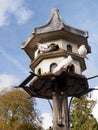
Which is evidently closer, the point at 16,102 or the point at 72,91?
the point at 72,91

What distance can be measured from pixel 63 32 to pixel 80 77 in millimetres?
1330

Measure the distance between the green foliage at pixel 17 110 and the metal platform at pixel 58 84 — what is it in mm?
10739

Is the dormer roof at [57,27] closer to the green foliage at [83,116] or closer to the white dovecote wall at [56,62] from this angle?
the white dovecote wall at [56,62]

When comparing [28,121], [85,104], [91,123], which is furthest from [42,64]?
[28,121]

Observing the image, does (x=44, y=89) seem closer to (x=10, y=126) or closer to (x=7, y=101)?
(x=10, y=126)

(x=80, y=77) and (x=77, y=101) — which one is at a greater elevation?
(x=77, y=101)

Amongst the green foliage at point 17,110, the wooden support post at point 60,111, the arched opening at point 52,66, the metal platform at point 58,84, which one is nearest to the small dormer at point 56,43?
the arched opening at point 52,66

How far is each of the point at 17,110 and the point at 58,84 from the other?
499 inches

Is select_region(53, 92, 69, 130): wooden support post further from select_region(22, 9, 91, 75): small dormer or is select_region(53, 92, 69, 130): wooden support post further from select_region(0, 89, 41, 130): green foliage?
select_region(0, 89, 41, 130): green foliage

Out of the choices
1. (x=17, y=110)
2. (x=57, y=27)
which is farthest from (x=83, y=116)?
(x=57, y=27)

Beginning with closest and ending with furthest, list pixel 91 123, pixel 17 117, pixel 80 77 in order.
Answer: pixel 80 77
pixel 91 123
pixel 17 117

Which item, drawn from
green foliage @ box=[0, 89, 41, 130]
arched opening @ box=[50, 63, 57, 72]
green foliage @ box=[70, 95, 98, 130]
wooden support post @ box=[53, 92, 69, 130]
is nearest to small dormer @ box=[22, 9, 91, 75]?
arched opening @ box=[50, 63, 57, 72]

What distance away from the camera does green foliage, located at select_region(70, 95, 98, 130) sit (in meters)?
16.5

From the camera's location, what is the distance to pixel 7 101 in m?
20.9
